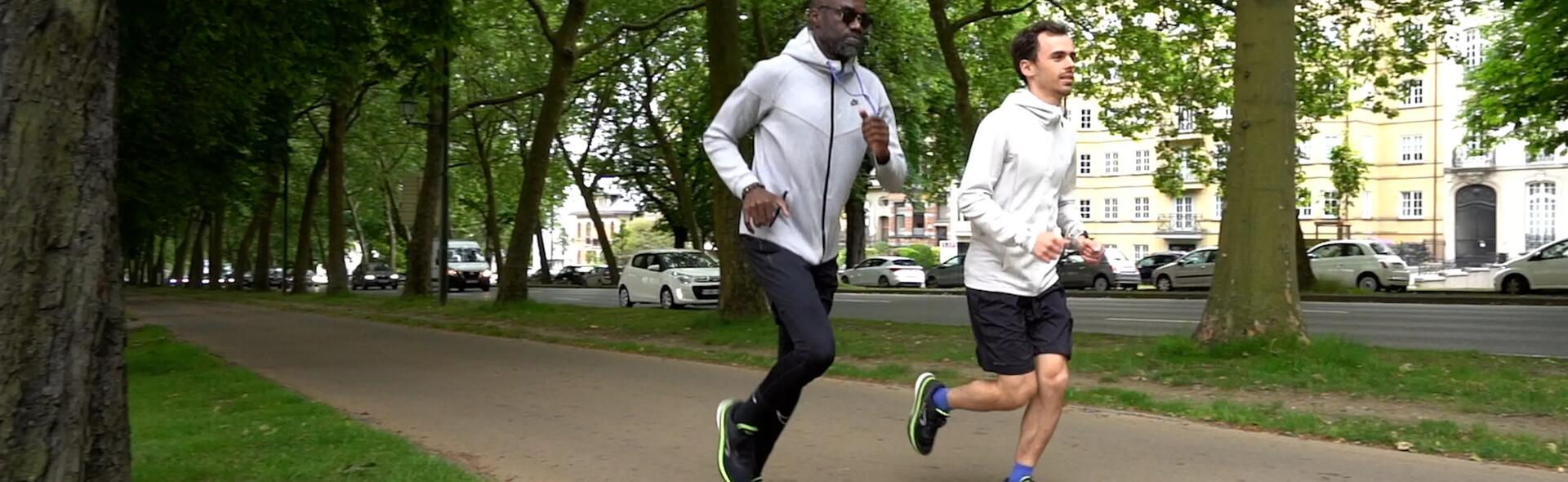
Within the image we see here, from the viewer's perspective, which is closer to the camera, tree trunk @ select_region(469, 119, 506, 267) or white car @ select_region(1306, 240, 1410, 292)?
white car @ select_region(1306, 240, 1410, 292)

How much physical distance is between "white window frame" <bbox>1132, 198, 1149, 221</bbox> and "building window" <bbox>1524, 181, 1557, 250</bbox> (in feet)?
62.2

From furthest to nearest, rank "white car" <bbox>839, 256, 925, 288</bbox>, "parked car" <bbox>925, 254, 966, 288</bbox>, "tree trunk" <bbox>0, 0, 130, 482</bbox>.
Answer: "white car" <bbox>839, 256, 925, 288</bbox>
"parked car" <bbox>925, 254, 966, 288</bbox>
"tree trunk" <bbox>0, 0, 130, 482</bbox>

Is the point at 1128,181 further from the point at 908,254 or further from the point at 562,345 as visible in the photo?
the point at 562,345

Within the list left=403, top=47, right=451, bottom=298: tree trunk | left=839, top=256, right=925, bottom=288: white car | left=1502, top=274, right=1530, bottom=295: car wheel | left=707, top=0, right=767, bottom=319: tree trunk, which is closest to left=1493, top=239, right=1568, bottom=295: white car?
left=1502, top=274, right=1530, bottom=295: car wheel

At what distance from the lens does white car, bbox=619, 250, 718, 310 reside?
24.7m

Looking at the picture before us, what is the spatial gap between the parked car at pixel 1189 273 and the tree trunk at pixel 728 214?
2163 cm

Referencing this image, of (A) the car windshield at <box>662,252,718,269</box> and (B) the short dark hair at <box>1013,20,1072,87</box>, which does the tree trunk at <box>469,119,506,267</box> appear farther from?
(B) the short dark hair at <box>1013,20,1072,87</box>

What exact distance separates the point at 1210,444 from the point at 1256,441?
0.90 ft

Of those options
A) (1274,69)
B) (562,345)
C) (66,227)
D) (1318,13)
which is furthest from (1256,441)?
(1318,13)

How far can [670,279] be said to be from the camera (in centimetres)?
2511

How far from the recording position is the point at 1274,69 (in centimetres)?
963

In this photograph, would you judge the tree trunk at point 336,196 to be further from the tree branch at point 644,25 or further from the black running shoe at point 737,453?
the black running shoe at point 737,453

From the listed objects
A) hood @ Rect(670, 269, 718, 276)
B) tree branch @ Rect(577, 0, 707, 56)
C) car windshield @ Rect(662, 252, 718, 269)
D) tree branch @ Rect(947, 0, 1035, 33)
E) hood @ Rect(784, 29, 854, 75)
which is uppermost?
tree branch @ Rect(577, 0, 707, 56)

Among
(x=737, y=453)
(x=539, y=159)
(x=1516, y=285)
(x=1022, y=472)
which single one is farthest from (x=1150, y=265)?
(x=737, y=453)
